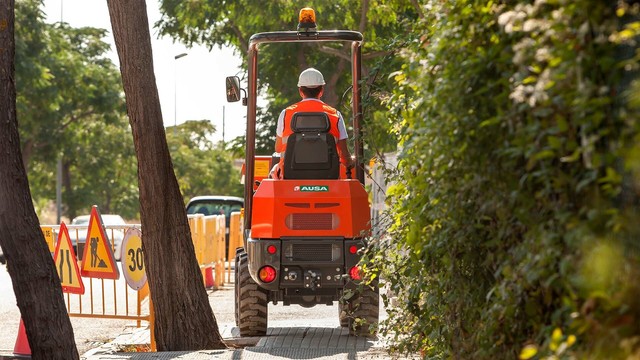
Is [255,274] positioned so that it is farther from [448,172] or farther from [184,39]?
[184,39]

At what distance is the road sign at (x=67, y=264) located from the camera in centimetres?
1408

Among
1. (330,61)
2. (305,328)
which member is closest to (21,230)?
(305,328)

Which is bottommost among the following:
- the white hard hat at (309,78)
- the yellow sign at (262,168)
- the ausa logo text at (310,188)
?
the ausa logo text at (310,188)

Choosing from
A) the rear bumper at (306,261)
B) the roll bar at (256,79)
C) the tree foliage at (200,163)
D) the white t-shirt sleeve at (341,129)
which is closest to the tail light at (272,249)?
the rear bumper at (306,261)

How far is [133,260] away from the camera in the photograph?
45.6 feet

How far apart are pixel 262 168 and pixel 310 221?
1.13 m

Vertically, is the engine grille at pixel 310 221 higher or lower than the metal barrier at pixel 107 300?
higher

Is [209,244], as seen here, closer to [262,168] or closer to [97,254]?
[97,254]

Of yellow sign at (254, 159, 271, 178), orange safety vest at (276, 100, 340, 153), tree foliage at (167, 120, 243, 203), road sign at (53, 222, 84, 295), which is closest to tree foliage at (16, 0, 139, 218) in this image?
tree foliage at (167, 120, 243, 203)

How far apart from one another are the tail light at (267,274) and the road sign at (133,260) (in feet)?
5.99

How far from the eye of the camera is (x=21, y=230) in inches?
359

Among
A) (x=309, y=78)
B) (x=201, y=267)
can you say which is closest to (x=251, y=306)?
(x=309, y=78)

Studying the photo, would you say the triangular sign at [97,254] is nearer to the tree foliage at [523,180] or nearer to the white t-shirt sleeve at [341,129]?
the white t-shirt sleeve at [341,129]

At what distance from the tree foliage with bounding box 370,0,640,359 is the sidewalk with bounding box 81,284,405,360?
4.12 metres
